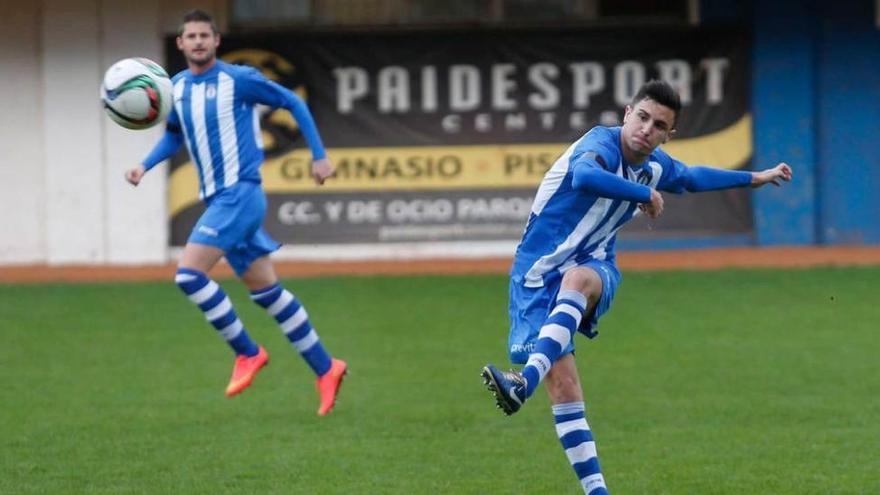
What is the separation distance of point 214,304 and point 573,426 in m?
3.15

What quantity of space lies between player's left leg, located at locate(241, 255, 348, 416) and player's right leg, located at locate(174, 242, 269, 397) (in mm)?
214

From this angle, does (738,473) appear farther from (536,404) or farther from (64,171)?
(64,171)

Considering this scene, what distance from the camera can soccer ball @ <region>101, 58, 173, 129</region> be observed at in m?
8.38

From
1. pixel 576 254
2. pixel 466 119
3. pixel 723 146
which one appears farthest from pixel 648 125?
pixel 723 146

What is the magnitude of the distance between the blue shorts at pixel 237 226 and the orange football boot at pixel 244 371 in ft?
1.63

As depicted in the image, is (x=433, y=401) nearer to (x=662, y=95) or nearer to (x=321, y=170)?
(x=321, y=170)

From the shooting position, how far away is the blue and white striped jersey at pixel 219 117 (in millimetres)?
9086

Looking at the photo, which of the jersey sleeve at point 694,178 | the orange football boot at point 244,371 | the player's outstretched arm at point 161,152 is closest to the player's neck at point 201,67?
the player's outstretched arm at point 161,152

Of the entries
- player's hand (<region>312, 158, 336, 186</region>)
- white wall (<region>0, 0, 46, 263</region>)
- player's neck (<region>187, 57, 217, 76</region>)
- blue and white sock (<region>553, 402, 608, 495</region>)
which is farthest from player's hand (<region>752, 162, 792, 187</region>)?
white wall (<region>0, 0, 46, 263</region>)

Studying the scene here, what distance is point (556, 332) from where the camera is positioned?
620 centimetres

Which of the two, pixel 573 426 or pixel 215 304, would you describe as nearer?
pixel 573 426

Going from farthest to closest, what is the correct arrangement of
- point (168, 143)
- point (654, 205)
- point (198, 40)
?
point (168, 143)
point (198, 40)
point (654, 205)

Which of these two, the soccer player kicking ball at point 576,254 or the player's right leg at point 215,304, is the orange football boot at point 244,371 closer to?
the player's right leg at point 215,304

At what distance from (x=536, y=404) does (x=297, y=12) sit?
33.6 feet
